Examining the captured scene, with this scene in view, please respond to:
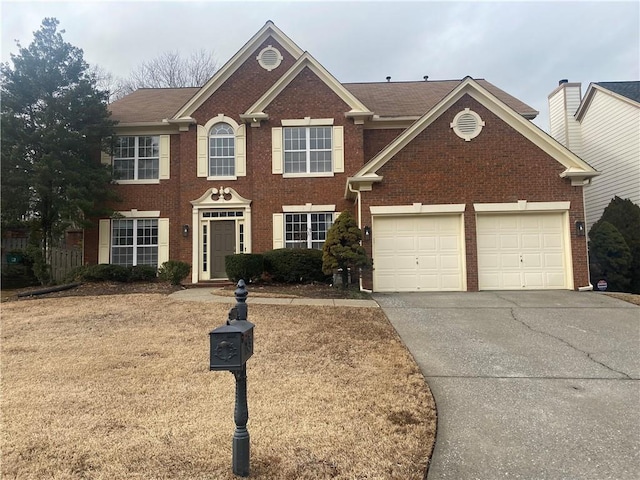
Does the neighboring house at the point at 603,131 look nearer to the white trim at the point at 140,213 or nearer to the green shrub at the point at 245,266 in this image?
the green shrub at the point at 245,266

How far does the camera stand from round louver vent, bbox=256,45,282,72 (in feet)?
54.8

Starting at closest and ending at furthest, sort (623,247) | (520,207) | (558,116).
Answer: (520,207), (623,247), (558,116)

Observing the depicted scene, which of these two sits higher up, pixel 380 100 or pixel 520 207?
pixel 380 100

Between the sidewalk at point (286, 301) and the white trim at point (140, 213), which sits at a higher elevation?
the white trim at point (140, 213)

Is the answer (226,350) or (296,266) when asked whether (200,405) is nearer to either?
(226,350)

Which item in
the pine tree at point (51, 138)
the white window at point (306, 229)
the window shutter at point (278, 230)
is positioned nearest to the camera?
the pine tree at point (51, 138)

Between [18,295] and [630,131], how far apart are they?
21.7 meters

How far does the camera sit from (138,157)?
16812 millimetres

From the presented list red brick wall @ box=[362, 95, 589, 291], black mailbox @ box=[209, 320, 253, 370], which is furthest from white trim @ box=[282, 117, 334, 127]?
black mailbox @ box=[209, 320, 253, 370]

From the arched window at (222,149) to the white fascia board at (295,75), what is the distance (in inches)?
45.7

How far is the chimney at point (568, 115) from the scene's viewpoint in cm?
2002

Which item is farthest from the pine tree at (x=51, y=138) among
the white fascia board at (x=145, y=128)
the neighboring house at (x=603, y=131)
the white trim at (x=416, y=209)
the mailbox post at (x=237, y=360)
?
the neighboring house at (x=603, y=131)

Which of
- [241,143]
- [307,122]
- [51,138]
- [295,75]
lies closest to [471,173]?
[307,122]

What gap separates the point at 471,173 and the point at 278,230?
6.74 m
